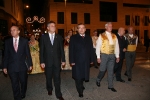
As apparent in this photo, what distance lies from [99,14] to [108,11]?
2.57m

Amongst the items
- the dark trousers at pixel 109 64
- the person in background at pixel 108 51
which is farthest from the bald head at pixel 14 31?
the dark trousers at pixel 109 64

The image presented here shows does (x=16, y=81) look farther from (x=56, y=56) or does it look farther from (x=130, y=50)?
(x=130, y=50)

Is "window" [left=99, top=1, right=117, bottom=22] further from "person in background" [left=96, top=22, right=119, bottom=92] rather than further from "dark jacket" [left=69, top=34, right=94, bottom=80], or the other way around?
"dark jacket" [left=69, top=34, right=94, bottom=80]

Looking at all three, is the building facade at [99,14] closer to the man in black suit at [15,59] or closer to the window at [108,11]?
the window at [108,11]

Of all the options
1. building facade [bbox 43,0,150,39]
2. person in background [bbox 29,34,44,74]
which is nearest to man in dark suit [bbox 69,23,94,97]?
person in background [bbox 29,34,44,74]

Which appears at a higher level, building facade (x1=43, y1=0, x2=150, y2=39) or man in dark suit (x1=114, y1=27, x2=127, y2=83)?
building facade (x1=43, y1=0, x2=150, y2=39)

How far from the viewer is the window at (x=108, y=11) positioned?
3647cm

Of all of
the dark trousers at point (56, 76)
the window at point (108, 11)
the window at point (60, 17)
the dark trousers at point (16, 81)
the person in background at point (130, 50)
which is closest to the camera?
the dark trousers at point (16, 81)

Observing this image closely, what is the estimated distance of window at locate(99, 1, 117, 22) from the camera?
3647cm

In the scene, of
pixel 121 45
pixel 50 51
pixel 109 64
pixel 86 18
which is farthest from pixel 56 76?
pixel 86 18

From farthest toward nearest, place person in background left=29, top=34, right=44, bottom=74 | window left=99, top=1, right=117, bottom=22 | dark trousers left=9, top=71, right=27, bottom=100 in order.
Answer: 1. window left=99, top=1, right=117, bottom=22
2. person in background left=29, top=34, right=44, bottom=74
3. dark trousers left=9, top=71, right=27, bottom=100

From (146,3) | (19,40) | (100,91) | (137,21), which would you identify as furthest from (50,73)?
(146,3)

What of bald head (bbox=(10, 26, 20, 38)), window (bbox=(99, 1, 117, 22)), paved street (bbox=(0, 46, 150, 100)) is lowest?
paved street (bbox=(0, 46, 150, 100))

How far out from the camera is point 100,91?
6273 mm
